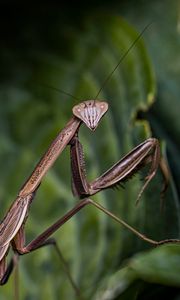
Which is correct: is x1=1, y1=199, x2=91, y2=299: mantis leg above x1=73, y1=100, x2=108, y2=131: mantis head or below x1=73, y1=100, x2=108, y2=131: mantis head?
below

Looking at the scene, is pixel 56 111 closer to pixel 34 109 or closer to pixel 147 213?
pixel 34 109

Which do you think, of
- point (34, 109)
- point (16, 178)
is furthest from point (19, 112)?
point (16, 178)

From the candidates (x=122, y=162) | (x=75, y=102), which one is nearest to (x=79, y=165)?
(x=122, y=162)

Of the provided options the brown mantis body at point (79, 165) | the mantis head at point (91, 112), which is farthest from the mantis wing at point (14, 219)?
the mantis head at point (91, 112)

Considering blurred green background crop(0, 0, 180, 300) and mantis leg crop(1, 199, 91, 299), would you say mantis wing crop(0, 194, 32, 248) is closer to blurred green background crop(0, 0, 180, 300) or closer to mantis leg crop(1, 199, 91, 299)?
mantis leg crop(1, 199, 91, 299)

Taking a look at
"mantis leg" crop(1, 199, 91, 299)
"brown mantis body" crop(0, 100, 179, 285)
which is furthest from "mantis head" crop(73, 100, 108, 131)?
"mantis leg" crop(1, 199, 91, 299)

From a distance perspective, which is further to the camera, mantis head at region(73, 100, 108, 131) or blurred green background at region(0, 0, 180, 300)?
blurred green background at region(0, 0, 180, 300)

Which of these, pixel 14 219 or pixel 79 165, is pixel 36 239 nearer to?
pixel 14 219
